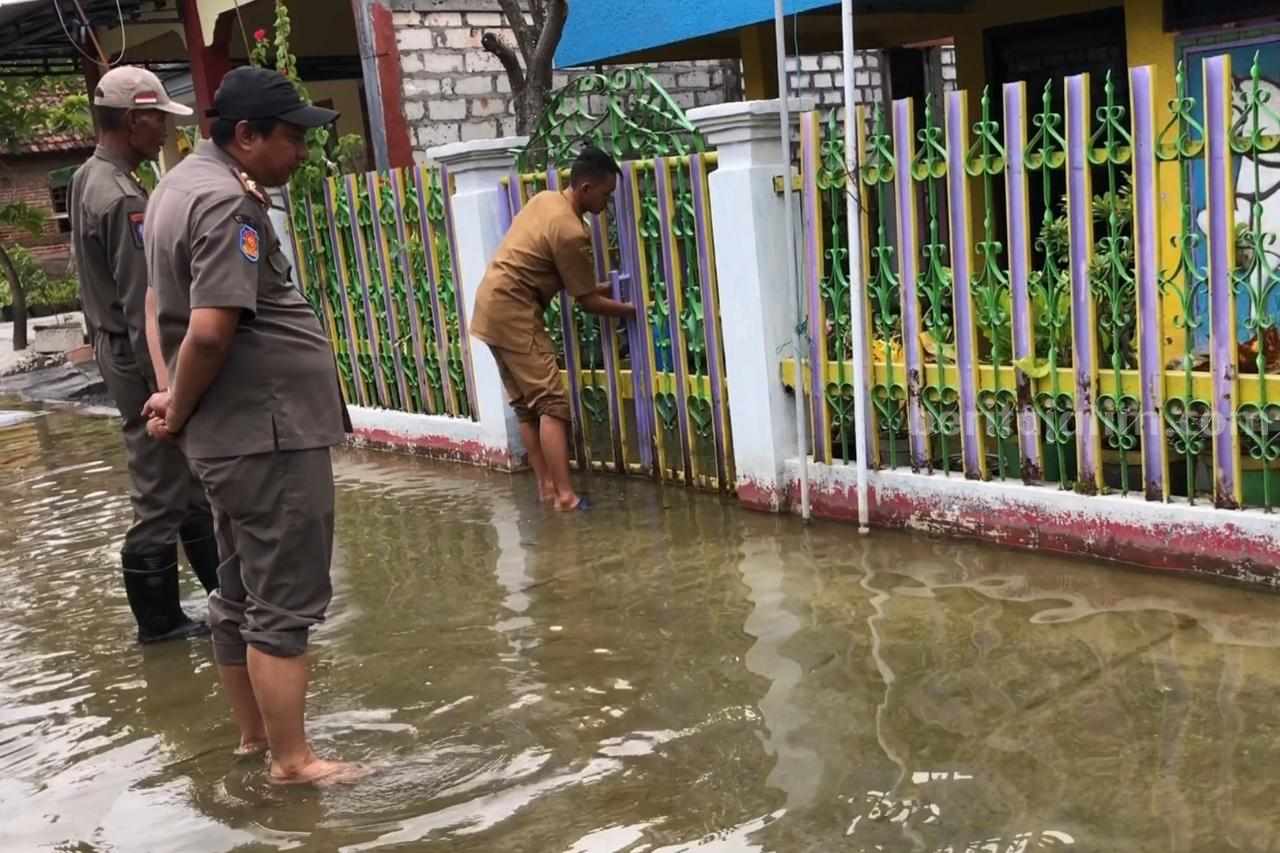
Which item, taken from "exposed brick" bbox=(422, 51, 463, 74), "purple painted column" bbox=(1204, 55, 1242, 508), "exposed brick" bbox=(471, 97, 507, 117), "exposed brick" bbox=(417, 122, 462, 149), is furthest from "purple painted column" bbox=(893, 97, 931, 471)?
"exposed brick" bbox=(471, 97, 507, 117)

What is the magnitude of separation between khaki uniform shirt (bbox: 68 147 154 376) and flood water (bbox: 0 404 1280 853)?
1245 millimetres

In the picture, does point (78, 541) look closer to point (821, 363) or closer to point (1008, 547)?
point (821, 363)

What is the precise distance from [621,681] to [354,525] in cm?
294

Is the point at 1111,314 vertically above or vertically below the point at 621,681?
above

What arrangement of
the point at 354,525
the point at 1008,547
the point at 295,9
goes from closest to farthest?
the point at 1008,547, the point at 354,525, the point at 295,9

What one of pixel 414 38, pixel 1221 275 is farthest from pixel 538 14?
pixel 1221 275

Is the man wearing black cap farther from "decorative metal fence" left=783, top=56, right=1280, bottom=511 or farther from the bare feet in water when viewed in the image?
"decorative metal fence" left=783, top=56, right=1280, bottom=511

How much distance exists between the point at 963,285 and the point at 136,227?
3044mm

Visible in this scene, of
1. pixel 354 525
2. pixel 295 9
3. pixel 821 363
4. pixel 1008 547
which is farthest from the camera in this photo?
pixel 295 9

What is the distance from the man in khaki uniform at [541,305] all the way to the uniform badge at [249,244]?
9.74 ft

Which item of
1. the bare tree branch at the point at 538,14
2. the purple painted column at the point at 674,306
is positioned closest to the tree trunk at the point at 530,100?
the bare tree branch at the point at 538,14

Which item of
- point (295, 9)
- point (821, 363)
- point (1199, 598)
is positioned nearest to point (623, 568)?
point (821, 363)

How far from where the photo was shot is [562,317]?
7102 millimetres

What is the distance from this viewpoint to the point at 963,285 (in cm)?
521
